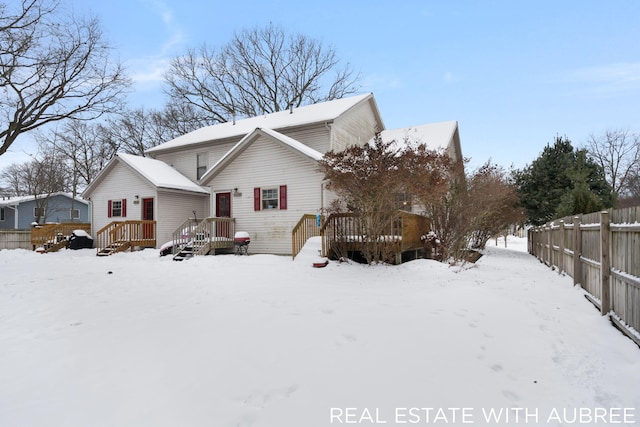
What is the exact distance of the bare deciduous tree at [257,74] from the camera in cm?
3066

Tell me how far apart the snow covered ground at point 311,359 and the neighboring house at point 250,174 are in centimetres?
730

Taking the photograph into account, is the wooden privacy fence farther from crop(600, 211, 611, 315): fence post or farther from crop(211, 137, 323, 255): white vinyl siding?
crop(211, 137, 323, 255): white vinyl siding

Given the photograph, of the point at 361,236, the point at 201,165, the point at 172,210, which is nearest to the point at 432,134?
the point at 361,236

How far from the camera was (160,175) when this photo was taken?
16812 millimetres

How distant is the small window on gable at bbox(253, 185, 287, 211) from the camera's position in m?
13.8

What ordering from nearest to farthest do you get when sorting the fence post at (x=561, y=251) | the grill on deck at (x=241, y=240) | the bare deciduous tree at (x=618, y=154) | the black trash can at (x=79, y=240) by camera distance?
the fence post at (x=561, y=251), the grill on deck at (x=241, y=240), the black trash can at (x=79, y=240), the bare deciduous tree at (x=618, y=154)

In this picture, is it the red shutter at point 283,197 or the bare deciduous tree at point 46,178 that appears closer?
the red shutter at point 283,197

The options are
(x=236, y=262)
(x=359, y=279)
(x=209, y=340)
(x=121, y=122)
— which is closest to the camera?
(x=209, y=340)

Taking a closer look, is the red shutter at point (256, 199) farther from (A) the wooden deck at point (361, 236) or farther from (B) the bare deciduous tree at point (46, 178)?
(B) the bare deciduous tree at point (46, 178)

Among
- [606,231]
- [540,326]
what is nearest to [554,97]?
Result: [606,231]

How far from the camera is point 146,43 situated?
14.0 metres

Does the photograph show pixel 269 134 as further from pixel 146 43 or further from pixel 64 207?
pixel 64 207

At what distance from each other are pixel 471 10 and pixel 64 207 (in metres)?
39.4

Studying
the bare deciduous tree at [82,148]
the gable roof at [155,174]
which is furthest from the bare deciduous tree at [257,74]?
the gable roof at [155,174]
